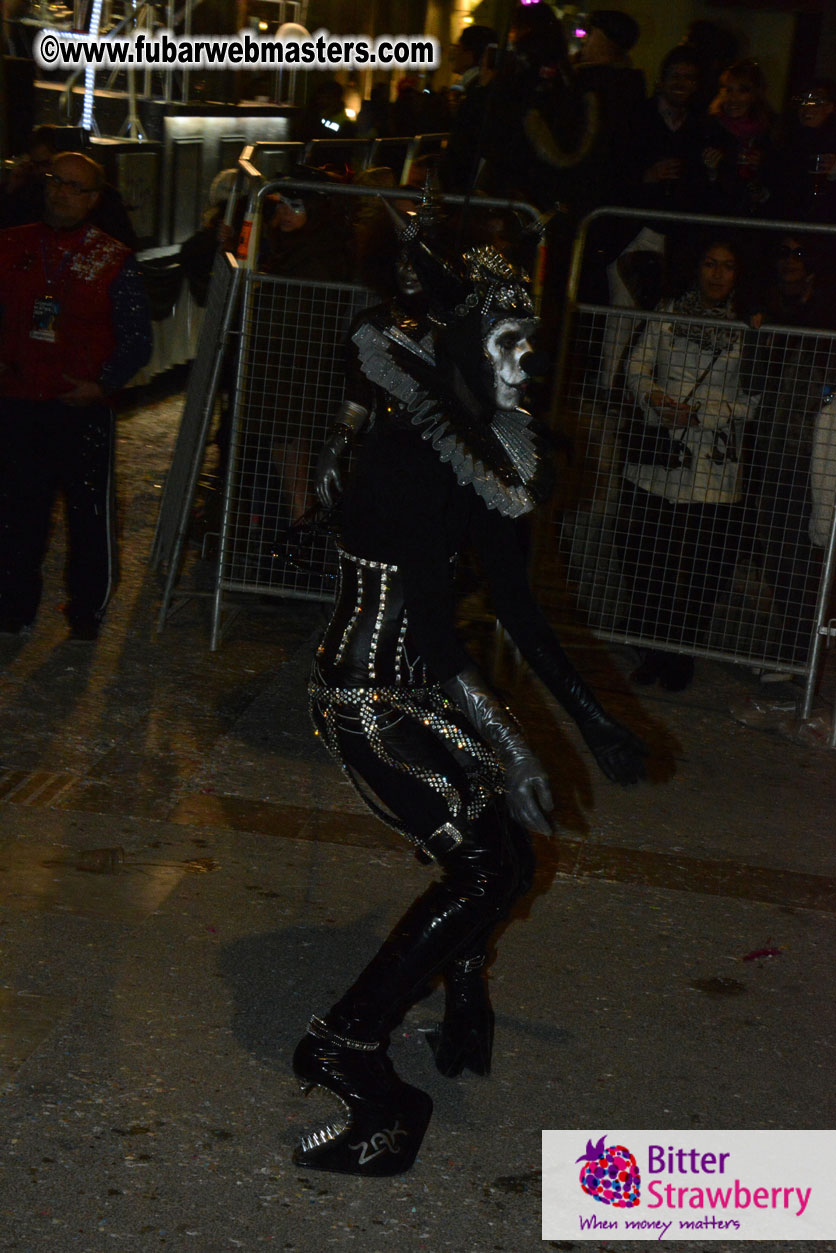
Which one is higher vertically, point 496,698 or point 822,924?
point 496,698

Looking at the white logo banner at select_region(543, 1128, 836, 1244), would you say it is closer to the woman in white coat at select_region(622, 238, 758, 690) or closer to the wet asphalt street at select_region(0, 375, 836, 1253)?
the wet asphalt street at select_region(0, 375, 836, 1253)

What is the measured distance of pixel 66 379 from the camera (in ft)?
21.8

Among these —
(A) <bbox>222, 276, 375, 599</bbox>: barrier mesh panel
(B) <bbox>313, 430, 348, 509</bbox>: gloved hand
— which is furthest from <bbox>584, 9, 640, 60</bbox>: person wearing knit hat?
(B) <bbox>313, 430, 348, 509</bbox>: gloved hand

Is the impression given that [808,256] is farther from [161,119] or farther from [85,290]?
[161,119]

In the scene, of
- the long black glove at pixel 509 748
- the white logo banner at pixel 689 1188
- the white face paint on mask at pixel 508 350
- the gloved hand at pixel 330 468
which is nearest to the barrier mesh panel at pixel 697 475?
the gloved hand at pixel 330 468

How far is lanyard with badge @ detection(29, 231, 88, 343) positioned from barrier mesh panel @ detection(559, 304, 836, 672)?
7.63 feet

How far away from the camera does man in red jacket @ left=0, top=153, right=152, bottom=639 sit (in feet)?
21.5

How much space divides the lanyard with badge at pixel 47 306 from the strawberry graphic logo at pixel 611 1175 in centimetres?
454

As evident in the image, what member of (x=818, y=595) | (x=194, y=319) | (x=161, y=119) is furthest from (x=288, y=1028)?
(x=161, y=119)

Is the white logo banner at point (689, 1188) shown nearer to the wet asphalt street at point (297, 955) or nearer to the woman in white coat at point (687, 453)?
the wet asphalt street at point (297, 955)

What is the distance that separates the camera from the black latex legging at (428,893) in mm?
3434

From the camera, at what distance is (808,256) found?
24.2ft

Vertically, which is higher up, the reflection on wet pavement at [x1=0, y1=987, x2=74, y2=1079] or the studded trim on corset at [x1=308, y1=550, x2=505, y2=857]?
the studded trim on corset at [x1=308, y1=550, x2=505, y2=857]

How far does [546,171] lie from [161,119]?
6.53 meters
